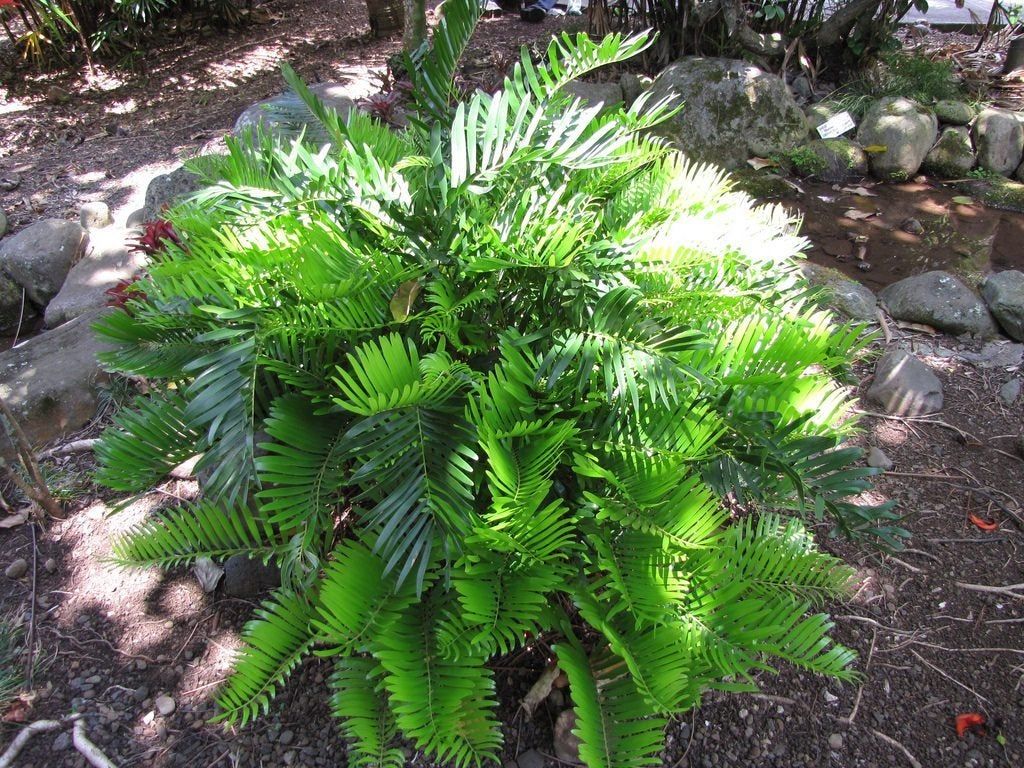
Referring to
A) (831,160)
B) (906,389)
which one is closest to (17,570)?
(906,389)

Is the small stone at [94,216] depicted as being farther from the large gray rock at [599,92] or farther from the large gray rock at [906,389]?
the large gray rock at [906,389]

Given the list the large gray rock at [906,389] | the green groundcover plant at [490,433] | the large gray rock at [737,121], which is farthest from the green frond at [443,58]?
the large gray rock at [737,121]

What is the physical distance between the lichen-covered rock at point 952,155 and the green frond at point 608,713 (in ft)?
17.1

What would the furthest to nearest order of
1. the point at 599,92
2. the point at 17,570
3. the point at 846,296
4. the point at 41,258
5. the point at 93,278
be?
the point at 599,92 < the point at 41,258 < the point at 93,278 < the point at 846,296 < the point at 17,570

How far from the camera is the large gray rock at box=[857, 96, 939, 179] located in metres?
5.16

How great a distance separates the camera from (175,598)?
1.99 m

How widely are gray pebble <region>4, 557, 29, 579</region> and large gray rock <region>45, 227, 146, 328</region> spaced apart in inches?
69.9

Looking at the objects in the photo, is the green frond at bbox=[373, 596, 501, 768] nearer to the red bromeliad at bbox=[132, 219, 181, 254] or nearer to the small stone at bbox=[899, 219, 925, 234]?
the red bromeliad at bbox=[132, 219, 181, 254]

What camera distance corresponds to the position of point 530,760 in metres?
1.62

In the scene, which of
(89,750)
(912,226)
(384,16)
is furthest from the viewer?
(384,16)

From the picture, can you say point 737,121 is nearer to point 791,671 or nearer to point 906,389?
point 906,389

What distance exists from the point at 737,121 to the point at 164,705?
16.9 feet

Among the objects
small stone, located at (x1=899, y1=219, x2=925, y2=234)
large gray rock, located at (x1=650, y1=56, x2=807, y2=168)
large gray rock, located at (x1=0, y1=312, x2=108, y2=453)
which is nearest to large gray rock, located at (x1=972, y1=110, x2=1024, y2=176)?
small stone, located at (x1=899, y1=219, x2=925, y2=234)

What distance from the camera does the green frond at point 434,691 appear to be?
1.34 meters
